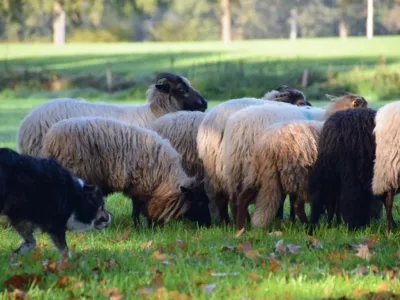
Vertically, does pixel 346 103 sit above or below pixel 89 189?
above

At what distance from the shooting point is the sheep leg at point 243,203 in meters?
10.6

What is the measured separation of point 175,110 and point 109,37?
7702cm

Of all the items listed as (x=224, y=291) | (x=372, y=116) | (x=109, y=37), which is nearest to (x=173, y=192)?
(x=372, y=116)

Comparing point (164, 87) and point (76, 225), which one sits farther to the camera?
point (164, 87)

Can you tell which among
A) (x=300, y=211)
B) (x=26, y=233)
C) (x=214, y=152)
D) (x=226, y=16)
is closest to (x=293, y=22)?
(x=226, y=16)

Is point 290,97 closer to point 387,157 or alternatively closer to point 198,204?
point 198,204

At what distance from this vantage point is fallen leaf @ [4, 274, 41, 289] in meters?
6.71

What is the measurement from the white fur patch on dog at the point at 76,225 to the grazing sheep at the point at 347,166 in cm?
249

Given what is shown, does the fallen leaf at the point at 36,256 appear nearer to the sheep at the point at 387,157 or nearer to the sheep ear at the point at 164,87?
the sheep at the point at 387,157

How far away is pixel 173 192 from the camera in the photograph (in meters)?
11.2

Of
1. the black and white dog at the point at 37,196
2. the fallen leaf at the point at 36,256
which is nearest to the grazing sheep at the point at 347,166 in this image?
the black and white dog at the point at 37,196

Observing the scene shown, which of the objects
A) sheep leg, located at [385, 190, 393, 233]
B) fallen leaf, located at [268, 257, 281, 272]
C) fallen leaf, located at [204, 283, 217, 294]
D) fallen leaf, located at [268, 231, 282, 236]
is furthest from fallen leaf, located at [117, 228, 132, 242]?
fallen leaf, located at [204, 283, 217, 294]

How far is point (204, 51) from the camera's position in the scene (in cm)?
6888

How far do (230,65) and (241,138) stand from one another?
123ft
